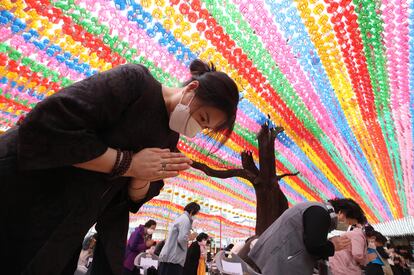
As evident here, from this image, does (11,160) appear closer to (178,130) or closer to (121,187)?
(121,187)

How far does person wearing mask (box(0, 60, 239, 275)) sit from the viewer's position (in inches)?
30.3

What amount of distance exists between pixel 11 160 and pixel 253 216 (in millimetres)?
13977

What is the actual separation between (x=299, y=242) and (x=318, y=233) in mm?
157

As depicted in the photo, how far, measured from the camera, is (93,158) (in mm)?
815

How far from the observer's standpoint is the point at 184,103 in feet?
3.45

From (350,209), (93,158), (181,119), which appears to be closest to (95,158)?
(93,158)

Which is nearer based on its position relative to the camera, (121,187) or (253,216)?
(121,187)

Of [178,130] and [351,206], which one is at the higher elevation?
[351,206]

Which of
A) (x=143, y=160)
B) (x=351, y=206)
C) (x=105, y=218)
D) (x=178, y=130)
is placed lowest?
(x=105, y=218)

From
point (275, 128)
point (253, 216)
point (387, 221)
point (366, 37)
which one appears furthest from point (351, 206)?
point (387, 221)

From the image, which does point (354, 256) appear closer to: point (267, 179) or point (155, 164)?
point (155, 164)

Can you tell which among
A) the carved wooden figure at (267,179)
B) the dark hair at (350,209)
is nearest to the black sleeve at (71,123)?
the dark hair at (350,209)

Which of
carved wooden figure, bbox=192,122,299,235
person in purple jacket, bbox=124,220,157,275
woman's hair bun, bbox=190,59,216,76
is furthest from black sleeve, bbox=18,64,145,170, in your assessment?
carved wooden figure, bbox=192,122,299,235

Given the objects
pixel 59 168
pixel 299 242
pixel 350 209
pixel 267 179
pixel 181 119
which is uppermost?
pixel 267 179
